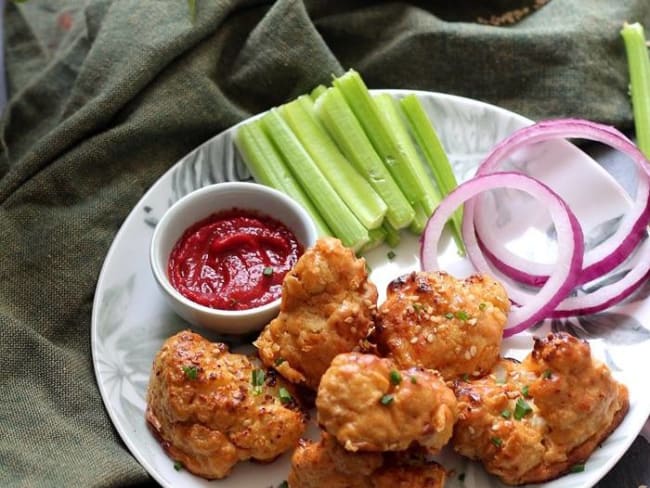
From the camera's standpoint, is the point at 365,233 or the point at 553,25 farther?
Answer: the point at 553,25

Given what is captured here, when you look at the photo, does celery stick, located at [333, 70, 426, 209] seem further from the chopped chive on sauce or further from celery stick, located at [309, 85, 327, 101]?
the chopped chive on sauce

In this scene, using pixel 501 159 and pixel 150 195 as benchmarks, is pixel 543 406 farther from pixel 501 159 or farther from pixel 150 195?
pixel 150 195

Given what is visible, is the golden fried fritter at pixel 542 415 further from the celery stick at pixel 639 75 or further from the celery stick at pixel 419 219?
the celery stick at pixel 639 75

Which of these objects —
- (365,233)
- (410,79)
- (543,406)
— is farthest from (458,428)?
(410,79)

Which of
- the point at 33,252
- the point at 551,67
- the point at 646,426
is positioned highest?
the point at 551,67

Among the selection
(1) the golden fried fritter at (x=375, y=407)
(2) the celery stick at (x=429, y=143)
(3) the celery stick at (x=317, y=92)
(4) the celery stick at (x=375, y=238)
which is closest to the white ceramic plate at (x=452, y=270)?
(4) the celery stick at (x=375, y=238)

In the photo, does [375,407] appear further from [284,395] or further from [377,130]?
[377,130]

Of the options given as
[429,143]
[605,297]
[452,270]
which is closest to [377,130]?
[429,143]
